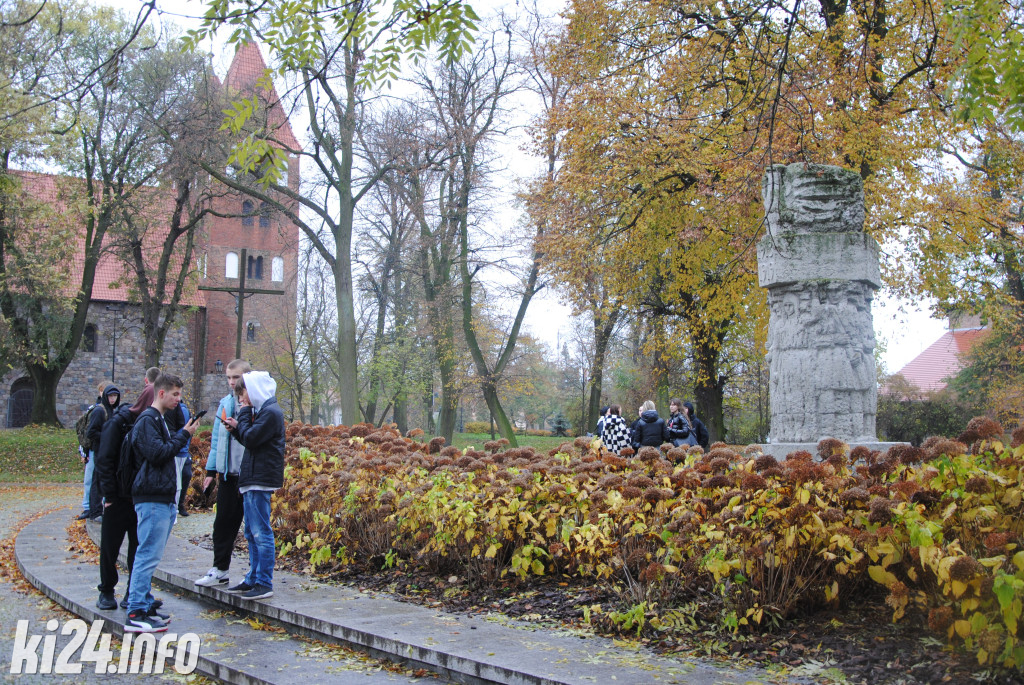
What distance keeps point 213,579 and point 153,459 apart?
51.8 inches

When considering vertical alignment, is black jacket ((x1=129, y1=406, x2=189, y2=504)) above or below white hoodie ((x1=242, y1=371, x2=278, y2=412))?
below

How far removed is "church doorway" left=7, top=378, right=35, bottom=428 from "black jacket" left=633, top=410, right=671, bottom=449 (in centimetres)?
3804

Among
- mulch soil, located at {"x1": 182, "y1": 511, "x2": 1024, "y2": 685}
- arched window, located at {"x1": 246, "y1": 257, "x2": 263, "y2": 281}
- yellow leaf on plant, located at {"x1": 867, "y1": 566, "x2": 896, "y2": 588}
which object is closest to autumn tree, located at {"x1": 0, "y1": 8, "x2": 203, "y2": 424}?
arched window, located at {"x1": 246, "y1": 257, "x2": 263, "y2": 281}

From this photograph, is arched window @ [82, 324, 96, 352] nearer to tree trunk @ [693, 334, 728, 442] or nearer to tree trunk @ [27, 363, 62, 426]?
tree trunk @ [27, 363, 62, 426]

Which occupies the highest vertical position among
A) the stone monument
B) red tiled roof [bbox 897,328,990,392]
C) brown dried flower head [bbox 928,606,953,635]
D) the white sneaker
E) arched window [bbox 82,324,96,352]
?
red tiled roof [bbox 897,328,990,392]

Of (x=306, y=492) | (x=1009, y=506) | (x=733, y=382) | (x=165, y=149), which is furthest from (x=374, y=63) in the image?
(x=733, y=382)

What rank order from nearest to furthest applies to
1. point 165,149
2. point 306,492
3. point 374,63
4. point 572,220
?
point 374,63 < point 306,492 < point 572,220 < point 165,149

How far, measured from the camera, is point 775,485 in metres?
4.98

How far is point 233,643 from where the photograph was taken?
518 cm

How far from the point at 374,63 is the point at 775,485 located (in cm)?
414

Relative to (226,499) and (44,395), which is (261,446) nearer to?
(226,499)

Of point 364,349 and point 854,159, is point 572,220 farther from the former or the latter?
point 364,349

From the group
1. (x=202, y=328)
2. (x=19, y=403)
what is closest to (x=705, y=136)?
(x=202, y=328)

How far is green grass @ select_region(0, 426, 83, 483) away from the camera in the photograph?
866 inches
